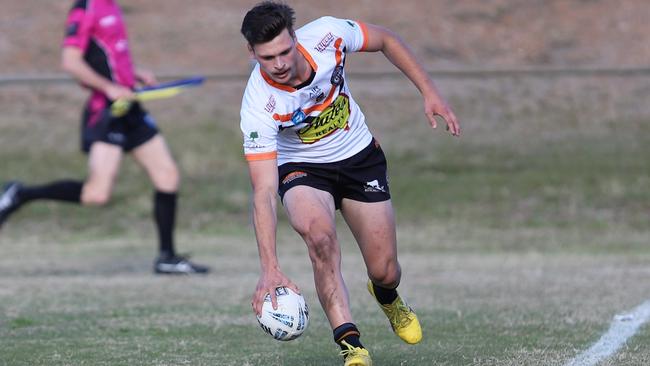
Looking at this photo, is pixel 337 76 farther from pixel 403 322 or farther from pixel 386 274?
pixel 403 322

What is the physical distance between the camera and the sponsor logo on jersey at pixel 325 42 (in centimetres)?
511

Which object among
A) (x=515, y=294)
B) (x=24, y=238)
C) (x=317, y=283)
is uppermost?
(x=317, y=283)

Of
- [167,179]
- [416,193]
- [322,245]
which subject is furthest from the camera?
[416,193]

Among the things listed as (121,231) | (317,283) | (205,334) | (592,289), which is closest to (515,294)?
(592,289)

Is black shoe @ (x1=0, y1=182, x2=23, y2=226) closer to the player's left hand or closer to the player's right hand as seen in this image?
the player's left hand

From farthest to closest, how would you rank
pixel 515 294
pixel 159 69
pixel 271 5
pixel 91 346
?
pixel 159 69 → pixel 515 294 → pixel 91 346 → pixel 271 5

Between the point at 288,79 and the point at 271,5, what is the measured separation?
32 centimetres

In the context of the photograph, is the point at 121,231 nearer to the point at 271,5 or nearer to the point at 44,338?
the point at 44,338

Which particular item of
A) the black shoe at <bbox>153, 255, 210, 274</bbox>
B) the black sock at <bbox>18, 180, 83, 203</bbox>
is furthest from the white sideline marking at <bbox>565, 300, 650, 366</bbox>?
the black sock at <bbox>18, 180, 83, 203</bbox>

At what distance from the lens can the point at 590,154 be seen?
1452 centimetres

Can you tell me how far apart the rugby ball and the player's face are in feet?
3.03

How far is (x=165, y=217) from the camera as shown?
941 centimetres

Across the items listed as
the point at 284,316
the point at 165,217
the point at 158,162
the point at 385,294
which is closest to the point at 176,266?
the point at 165,217

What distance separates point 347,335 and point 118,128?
4.65 meters
